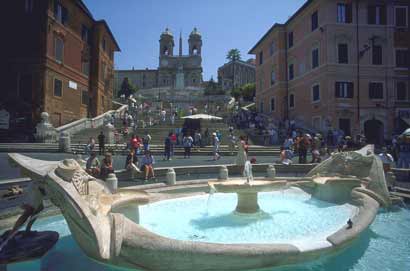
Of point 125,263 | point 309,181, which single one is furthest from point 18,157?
point 309,181

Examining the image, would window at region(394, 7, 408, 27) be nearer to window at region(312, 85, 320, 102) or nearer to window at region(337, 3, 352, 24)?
window at region(337, 3, 352, 24)

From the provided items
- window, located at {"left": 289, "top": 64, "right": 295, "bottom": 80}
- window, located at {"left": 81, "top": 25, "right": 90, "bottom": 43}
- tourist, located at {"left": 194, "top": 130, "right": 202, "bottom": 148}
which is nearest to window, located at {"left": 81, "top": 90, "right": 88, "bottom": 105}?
window, located at {"left": 81, "top": 25, "right": 90, "bottom": 43}

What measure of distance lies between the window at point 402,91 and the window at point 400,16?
5665 millimetres

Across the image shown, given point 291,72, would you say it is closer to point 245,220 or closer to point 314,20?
point 314,20

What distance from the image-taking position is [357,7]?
29.6m

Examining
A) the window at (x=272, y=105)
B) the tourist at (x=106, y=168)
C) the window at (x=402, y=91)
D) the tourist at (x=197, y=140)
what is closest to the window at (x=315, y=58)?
the window at (x=402, y=91)

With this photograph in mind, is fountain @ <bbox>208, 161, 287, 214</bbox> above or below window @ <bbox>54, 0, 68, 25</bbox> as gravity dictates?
below

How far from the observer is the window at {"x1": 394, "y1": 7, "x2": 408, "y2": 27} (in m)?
30.1

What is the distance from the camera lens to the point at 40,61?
28156 mm

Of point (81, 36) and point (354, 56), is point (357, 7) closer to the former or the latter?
point (354, 56)

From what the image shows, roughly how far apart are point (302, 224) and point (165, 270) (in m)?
3.80

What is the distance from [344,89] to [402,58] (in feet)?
21.4

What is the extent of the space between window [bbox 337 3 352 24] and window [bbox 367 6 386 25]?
1776mm

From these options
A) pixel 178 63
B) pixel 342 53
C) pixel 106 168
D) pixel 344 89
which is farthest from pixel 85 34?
pixel 178 63
